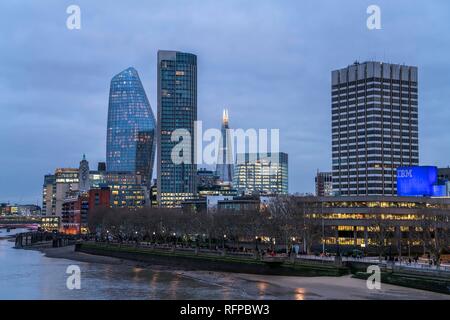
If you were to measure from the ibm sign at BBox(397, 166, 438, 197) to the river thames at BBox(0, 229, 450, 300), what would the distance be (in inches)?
3116

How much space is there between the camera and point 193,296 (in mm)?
69125

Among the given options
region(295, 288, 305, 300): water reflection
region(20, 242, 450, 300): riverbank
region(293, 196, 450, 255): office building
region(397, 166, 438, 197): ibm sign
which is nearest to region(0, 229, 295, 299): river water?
region(20, 242, 450, 300): riverbank

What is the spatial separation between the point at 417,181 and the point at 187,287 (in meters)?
99.2

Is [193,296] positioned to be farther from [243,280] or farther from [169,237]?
[169,237]

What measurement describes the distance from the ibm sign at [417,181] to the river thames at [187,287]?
79.1 m

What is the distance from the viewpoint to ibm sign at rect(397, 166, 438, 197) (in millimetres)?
161125

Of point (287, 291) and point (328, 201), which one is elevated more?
point (328, 201)

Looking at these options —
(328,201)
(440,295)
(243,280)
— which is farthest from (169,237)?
(440,295)

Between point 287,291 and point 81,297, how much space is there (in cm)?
2234

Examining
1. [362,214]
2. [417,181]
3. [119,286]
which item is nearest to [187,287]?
[119,286]

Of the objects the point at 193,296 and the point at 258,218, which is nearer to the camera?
the point at 193,296

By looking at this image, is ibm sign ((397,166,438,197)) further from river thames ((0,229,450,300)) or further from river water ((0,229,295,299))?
→ river water ((0,229,295,299))

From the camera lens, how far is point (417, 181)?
533 ft
